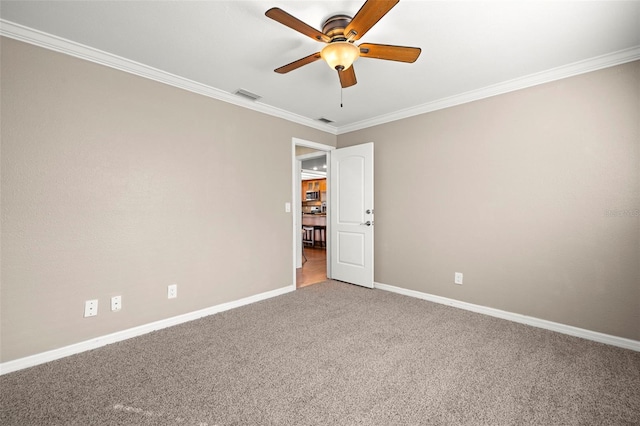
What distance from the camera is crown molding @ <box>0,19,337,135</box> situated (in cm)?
209

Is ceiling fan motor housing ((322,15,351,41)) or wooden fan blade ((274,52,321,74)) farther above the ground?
ceiling fan motor housing ((322,15,351,41))

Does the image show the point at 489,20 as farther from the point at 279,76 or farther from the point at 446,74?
the point at 279,76

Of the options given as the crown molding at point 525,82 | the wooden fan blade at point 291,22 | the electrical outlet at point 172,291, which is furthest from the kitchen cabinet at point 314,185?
the wooden fan blade at point 291,22

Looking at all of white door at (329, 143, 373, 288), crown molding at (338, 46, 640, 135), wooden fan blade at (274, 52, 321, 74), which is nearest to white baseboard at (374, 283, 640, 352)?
white door at (329, 143, 373, 288)

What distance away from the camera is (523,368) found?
6.95 feet

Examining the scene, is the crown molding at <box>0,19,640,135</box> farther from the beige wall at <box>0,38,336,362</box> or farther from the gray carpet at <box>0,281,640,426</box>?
the gray carpet at <box>0,281,640,426</box>

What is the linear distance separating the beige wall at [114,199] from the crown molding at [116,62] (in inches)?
2.3

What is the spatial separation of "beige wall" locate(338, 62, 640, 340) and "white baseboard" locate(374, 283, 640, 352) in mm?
52

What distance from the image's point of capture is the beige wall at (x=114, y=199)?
2115 mm

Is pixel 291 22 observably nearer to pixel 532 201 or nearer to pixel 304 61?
pixel 304 61

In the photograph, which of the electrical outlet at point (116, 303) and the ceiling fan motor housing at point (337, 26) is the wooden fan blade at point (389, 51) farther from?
the electrical outlet at point (116, 303)

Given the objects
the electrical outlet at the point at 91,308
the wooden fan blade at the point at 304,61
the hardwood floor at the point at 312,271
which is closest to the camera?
the wooden fan blade at the point at 304,61

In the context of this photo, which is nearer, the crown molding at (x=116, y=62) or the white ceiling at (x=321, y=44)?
the white ceiling at (x=321, y=44)

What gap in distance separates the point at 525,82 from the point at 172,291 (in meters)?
4.03
